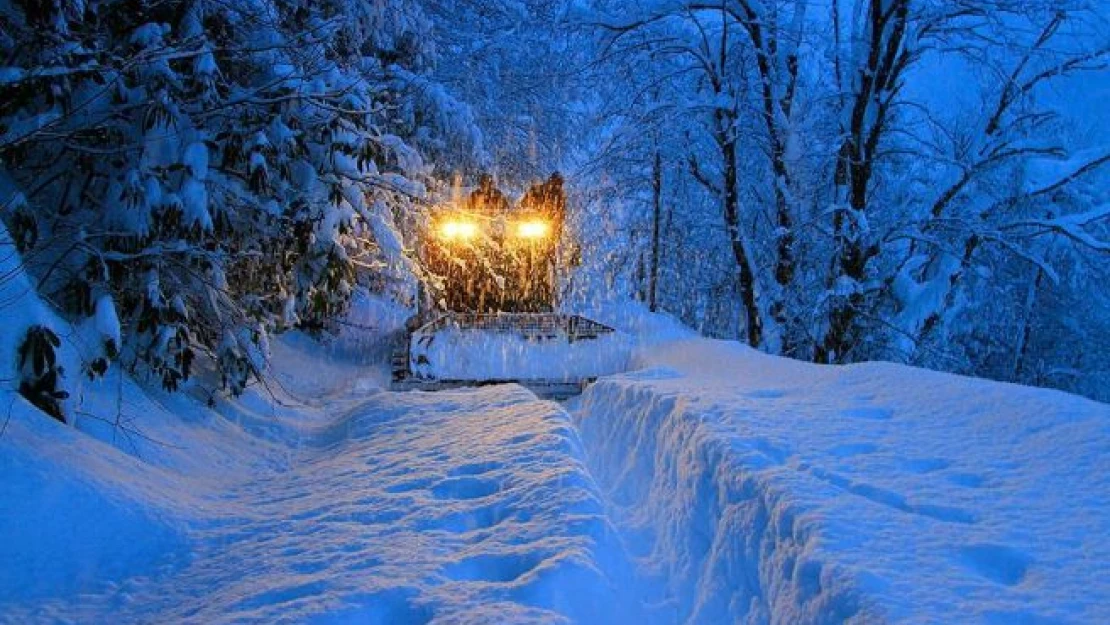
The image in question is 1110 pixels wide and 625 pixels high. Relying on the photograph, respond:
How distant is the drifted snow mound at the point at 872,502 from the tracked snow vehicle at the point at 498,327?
3.14 meters

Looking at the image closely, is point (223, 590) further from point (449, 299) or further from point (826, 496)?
point (449, 299)

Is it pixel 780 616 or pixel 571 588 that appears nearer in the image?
pixel 780 616

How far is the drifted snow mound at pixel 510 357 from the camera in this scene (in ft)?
34.8

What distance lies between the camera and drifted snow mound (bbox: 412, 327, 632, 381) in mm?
10602

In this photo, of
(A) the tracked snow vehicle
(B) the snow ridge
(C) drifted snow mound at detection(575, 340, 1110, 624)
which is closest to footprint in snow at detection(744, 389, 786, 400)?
(C) drifted snow mound at detection(575, 340, 1110, 624)

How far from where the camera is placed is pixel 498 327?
1216cm

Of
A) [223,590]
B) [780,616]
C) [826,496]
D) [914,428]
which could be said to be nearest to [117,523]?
[223,590]

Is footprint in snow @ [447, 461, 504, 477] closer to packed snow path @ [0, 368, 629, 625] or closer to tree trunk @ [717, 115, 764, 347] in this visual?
packed snow path @ [0, 368, 629, 625]

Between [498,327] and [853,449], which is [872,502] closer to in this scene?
[853,449]

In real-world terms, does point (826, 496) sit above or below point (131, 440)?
above

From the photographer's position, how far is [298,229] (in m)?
6.19

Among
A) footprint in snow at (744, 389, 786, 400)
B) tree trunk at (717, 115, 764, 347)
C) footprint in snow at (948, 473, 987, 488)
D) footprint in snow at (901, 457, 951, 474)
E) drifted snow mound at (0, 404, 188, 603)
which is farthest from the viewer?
tree trunk at (717, 115, 764, 347)

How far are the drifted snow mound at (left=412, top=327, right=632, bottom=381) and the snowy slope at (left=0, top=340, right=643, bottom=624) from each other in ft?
16.0

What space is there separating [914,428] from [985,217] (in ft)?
29.9
